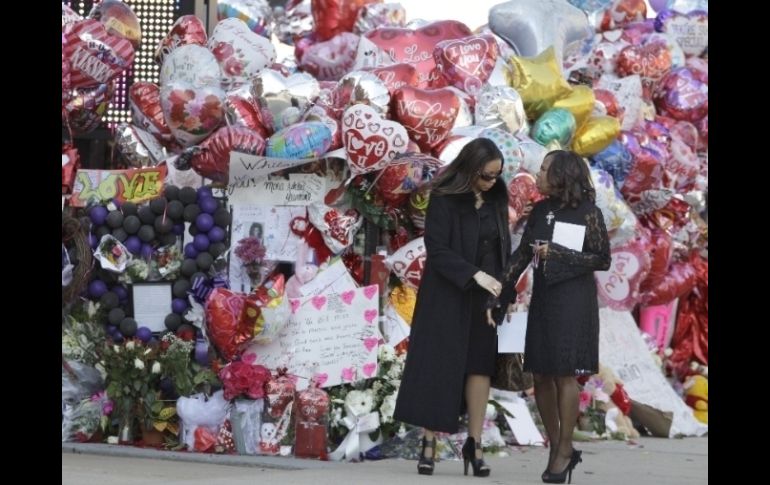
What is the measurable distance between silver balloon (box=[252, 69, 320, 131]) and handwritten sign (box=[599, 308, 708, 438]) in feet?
11.2

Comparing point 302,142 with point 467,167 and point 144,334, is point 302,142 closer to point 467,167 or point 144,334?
point 144,334

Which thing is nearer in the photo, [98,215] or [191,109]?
[98,215]

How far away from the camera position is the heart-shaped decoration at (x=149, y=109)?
9.10 m

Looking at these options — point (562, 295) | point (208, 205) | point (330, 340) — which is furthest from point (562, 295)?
point (208, 205)

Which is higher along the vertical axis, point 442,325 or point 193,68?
point 193,68

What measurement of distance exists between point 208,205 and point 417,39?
2486 millimetres

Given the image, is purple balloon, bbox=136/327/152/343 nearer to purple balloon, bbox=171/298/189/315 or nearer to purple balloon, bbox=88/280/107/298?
purple balloon, bbox=171/298/189/315

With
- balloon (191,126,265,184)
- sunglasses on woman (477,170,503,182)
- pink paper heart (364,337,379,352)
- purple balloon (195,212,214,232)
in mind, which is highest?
balloon (191,126,265,184)

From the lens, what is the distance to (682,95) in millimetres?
12461

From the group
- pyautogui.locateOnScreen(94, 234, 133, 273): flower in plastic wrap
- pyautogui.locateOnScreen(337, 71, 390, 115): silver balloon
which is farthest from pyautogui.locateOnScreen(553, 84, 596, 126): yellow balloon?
pyautogui.locateOnScreen(94, 234, 133, 273): flower in plastic wrap

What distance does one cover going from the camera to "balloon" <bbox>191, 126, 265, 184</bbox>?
27.8ft
